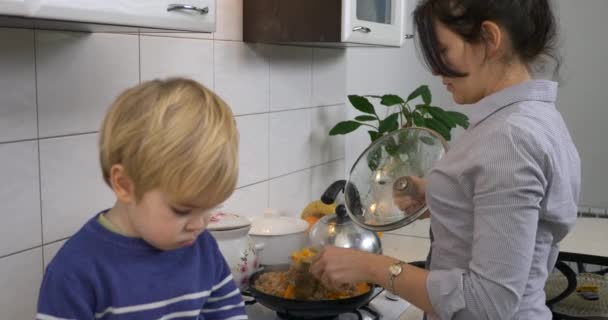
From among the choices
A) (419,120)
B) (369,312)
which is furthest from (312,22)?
(369,312)

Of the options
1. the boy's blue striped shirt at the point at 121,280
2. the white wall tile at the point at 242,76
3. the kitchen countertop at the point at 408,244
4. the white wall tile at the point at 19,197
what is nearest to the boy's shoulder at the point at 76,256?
the boy's blue striped shirt at the point at 121,280

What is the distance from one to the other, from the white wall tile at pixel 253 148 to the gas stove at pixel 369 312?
0.39 metres

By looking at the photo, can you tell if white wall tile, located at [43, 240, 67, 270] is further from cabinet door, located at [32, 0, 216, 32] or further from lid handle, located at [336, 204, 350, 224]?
lid handle, located at [336, 204, 350, 224]

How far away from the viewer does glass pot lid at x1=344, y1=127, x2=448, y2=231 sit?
1.47m

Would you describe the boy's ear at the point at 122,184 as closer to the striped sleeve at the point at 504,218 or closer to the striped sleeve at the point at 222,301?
the striped sleeve at the point at 222,301

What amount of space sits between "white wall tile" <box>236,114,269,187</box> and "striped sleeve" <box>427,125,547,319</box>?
86cm

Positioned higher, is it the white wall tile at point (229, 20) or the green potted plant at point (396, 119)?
the white wall tile at point (229, 20)

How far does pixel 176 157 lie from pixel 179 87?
0.09m

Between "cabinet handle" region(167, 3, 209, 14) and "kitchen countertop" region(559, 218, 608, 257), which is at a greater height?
"cabinet handle" region(167, 3, 209, 14)

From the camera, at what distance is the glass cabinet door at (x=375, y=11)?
1.75 meters

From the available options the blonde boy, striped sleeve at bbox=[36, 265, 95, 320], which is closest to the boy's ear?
the blonde boy

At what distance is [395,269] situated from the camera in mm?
1161

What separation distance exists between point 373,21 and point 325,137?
0.56 metres

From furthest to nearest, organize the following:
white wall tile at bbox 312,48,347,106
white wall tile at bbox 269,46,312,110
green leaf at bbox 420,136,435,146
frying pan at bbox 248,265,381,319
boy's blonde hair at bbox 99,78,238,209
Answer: white wall tile at bbox 312,48,347,106
white wall tile at bbox 269,46,312,110
green leaf at bbox 420,136,435,146
frying pan at bbox 248,265,381,319
boy's blonde hair at bbox 99,78,238,209
